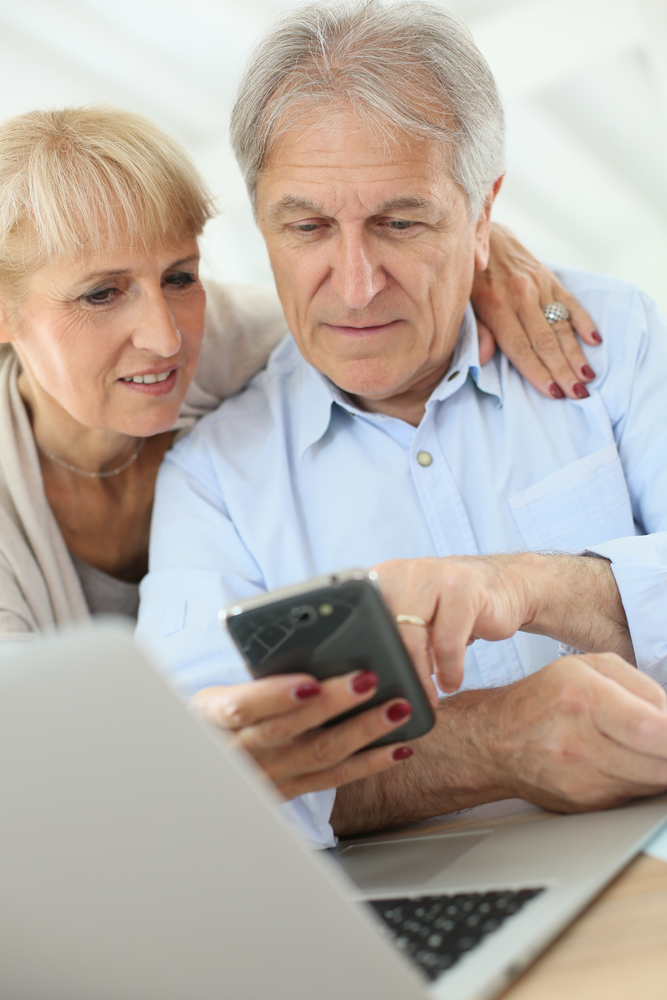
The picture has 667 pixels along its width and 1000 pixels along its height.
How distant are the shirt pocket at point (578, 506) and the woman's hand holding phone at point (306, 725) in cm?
66

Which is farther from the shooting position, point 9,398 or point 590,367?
point 9,398

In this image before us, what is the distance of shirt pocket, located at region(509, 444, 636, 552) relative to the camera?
1.45m

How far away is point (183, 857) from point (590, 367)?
130cm

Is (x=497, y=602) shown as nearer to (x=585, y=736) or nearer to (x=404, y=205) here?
(x=585, y=736)

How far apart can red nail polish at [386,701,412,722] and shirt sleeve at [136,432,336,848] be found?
44 centimetres

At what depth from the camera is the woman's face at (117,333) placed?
1437 mm

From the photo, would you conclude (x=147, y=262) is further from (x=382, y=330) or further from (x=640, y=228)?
(x=640, y=228)

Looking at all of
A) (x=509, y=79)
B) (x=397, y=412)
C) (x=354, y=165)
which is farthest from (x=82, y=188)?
(x=509, y=79)

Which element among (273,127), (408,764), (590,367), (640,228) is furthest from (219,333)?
(640,228)

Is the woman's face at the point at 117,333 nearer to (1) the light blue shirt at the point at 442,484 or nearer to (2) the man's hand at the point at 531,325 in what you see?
(1) the light blue shirt at the point at 442,484

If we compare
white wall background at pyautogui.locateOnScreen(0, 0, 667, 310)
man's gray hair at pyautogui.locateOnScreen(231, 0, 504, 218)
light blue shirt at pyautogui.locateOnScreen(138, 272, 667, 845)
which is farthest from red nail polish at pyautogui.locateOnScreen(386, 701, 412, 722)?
white wall background at pyautogui.locateOnScreen(0, 0, 667, 310)

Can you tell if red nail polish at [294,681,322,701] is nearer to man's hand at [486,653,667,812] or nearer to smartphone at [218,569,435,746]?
smartphone at [218,569,435,746]

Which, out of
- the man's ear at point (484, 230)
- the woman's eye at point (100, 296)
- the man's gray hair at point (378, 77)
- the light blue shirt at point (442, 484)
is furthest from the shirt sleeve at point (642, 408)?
the woman's eye at point (100, 296)

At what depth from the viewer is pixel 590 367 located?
5.03 ft
